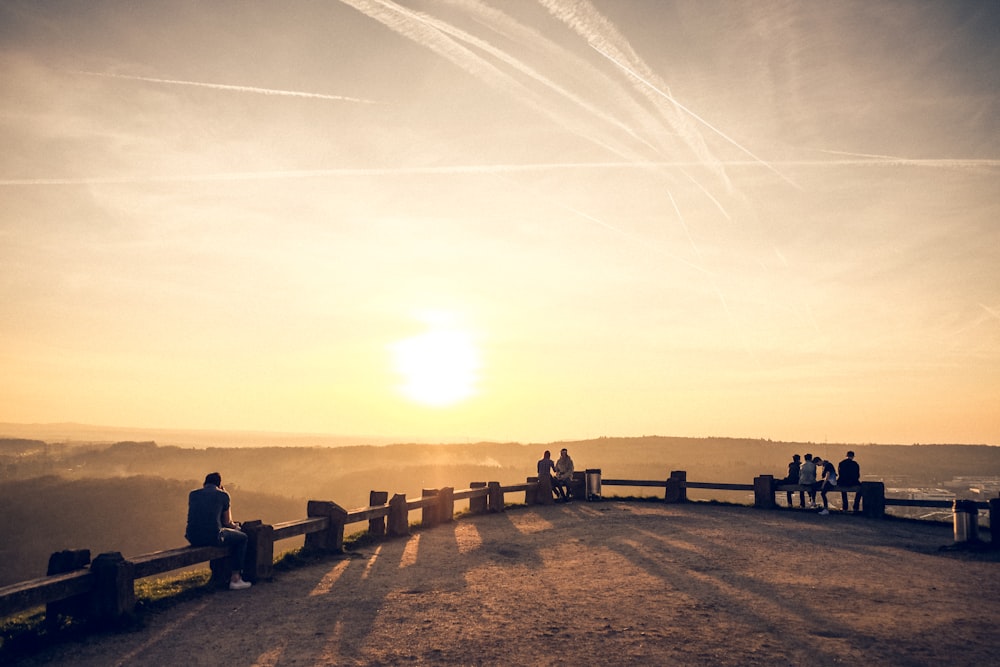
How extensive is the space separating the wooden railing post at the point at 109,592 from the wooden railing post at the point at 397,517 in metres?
7.15

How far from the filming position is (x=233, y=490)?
13288 cm

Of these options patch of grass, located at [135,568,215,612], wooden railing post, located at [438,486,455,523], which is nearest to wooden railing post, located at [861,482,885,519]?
wooden railing post, located at [438,486,455,523]

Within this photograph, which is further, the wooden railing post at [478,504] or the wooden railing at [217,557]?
the wooden railing post at [478,504]

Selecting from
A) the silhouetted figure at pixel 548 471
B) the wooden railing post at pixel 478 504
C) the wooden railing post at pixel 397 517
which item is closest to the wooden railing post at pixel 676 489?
the silhouetted figure at pixel 548 471

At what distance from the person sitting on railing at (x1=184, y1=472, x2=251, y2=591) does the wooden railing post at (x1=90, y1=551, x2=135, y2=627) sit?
61.7 inches

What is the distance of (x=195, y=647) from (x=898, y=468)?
8971 inches

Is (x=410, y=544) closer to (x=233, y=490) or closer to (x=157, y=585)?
(x=157, y=585)

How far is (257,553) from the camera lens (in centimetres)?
995

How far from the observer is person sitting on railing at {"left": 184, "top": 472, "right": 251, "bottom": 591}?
30.8 feet

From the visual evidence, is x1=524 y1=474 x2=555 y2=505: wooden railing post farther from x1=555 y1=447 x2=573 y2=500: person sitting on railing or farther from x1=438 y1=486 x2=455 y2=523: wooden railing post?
x1=438 y1=486 x2=455 y2=523: wooden railing post

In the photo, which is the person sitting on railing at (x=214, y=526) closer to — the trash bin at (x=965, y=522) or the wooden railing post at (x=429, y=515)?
the wooden railing post at (x=429, y=515)

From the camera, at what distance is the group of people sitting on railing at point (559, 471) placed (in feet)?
70.3

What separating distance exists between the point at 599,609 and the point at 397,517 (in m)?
7.05

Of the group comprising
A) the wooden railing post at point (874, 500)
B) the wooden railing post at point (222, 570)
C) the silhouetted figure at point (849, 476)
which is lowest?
the wooden railing post at point (222, 570)
